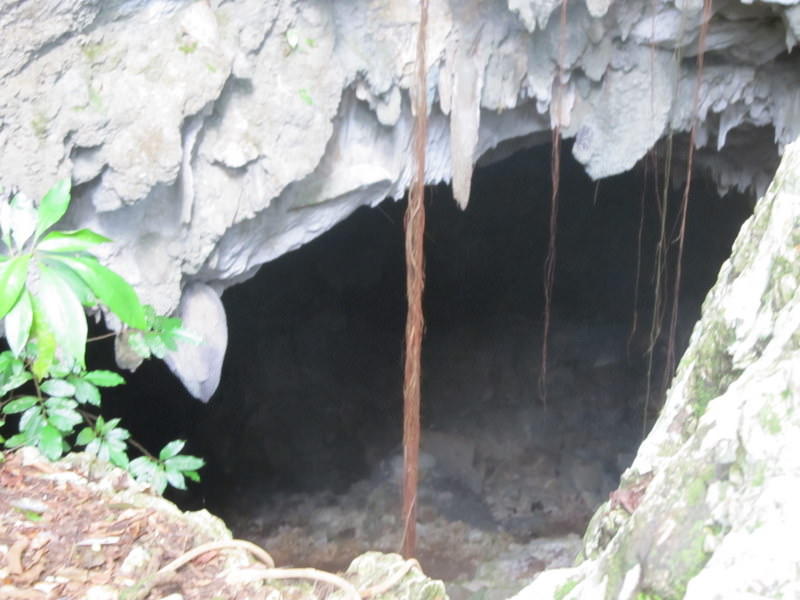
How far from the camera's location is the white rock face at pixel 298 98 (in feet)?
7.80

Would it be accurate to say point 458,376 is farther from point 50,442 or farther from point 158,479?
point 50,442

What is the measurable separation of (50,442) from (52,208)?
0.62 metres

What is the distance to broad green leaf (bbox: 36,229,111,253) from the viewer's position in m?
1.40

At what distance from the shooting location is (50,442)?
181 centimetres

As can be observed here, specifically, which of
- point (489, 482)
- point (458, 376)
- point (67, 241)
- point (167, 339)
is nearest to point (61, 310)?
point (67, 241)

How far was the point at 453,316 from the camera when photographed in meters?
6.58

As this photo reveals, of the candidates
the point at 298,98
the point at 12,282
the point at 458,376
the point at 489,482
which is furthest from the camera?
the point at 458,376

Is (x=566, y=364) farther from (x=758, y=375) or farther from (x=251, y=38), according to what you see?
(x=758, y=375)

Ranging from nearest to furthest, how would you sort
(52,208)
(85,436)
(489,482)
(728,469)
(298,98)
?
(728,469) < (52,208) < (85,436) < (298,98) < (489,482)

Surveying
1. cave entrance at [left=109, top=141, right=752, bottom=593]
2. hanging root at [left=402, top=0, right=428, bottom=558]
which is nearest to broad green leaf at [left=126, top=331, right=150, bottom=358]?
hanging root at [left=402, top=0, right=428, bottom=558]

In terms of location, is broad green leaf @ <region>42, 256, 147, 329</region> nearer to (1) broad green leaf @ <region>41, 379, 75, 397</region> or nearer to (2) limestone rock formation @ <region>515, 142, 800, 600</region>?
(1) broad green leaf @ <region>41, 379, 75, 397</region>

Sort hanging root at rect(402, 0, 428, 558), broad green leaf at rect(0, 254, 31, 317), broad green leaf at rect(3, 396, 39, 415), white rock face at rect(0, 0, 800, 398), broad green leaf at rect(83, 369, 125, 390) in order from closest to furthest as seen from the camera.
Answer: broad green leaf at rect(0, 254, 31, 317) → broad green leaf at rect(3, 396, 39, 415) → broad green leaf at rect(83, 369, 125, 390) → white rock face at rect(0, 0, 800, 398) → hanging root at rect(402, 0, 428, 558)

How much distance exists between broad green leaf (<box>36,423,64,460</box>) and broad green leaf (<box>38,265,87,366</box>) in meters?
0.56

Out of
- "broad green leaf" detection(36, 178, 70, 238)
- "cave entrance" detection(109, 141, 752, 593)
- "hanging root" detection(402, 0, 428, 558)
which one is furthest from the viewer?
"cave entrance" detection(109, 141, 752, 593)
